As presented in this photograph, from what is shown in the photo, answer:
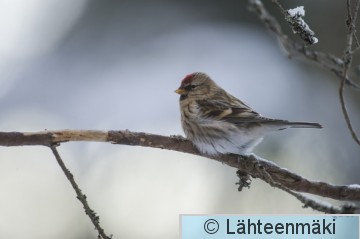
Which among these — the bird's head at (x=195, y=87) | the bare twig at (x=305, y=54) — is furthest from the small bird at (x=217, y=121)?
the bare twig at (x=305, y=54)

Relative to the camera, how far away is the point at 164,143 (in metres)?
1.41

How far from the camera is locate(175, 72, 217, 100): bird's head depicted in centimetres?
178

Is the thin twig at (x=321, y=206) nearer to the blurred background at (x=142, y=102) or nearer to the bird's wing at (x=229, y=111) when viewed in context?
the bird's wing at (x=229, y=111)

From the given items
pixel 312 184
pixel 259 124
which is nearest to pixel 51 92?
pixel 259 124

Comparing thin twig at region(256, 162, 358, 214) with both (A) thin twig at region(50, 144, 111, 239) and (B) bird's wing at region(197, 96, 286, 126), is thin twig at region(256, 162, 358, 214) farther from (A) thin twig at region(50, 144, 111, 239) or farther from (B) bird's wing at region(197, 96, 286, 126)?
(A) thin twig at region(50, 144, 111, 239)

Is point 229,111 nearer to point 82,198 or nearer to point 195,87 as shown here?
point 195,87

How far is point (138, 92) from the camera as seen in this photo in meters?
2.50

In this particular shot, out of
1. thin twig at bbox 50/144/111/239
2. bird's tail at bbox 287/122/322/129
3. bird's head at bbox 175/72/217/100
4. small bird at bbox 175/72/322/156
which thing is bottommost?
thin twig at bbox 50/144/111/239

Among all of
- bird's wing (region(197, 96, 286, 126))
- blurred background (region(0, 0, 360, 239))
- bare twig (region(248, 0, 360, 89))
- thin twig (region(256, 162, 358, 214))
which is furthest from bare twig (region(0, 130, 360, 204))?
blurred background (region(0, 0, 360, 239))

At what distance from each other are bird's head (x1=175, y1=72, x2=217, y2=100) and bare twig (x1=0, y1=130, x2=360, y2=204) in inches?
11.2

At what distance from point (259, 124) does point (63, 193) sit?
0.95m

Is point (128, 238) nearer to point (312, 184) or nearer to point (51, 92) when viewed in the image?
point (312, 184)

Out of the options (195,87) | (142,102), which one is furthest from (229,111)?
(142,102)

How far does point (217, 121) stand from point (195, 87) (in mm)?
158
